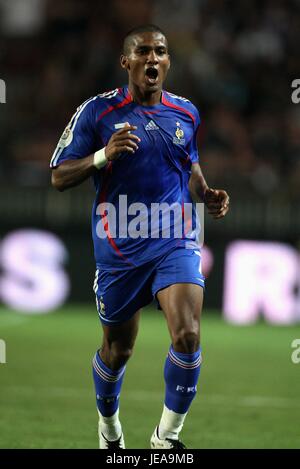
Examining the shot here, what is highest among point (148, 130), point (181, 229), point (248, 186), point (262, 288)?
point (148, 130)

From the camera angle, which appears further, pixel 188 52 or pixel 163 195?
pixel 188 52

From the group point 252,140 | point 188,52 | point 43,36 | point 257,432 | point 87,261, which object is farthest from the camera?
point 43,36

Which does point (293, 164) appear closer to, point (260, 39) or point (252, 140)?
point (252, 140)

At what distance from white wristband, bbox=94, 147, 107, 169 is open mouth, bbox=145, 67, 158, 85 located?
50 cm

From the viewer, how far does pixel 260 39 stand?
1450 cm

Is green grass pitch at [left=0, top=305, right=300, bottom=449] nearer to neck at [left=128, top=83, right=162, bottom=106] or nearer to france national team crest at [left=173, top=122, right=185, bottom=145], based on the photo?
france national team crest at [left=173, top=122, right=185, bottom=145]

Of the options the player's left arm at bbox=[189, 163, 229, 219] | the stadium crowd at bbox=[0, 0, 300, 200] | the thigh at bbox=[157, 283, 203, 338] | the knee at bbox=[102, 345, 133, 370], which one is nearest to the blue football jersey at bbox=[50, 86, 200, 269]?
the player's left arm at bbox=[189, 163, 229, 219]

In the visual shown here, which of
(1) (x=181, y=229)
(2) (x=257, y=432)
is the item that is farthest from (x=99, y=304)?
(2) (x=257, y=432)

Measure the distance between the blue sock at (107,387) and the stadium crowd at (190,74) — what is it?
7.04 metres

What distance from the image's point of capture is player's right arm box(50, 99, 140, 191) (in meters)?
5.30

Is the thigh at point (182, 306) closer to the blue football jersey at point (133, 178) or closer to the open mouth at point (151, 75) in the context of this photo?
the blue football jersey at point (133, 178)

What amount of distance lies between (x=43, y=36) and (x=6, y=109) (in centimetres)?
155

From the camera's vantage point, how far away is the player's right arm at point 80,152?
530 centimetres

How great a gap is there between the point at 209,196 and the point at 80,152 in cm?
78
